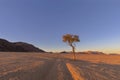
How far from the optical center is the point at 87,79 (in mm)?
18250

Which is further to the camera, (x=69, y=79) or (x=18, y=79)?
(x=69, y=79)

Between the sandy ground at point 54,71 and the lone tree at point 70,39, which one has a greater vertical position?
the lone tree at point 70,39

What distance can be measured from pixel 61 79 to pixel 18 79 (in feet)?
12.3

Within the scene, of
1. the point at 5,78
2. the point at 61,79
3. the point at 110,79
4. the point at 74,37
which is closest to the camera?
the point at 5,78

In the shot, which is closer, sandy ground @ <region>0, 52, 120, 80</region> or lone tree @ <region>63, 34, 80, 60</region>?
sandy ground @ <region>0, 52, 120, 80</region>

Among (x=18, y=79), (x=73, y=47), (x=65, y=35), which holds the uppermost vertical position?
(x=65, y=35)

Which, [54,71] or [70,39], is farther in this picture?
[70,39]

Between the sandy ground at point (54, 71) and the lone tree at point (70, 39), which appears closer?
the sandy ground at point (54, 71)

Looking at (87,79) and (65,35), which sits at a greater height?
(65,35)

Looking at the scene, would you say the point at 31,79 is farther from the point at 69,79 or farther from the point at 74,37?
the point at 74,37

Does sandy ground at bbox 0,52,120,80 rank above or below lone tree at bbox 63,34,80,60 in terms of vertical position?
below

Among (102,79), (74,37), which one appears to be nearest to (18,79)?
(102,79)

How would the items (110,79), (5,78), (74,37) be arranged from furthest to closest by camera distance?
1. (74,37)
2. (110,79)
3. (5,78)

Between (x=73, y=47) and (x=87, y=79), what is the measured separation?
45.1m
